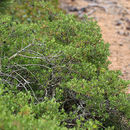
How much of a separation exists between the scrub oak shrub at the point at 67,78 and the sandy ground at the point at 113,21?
2201mm

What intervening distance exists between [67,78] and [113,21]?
19.8 ft

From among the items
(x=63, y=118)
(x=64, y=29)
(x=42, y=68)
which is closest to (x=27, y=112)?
(x=63, y=118)

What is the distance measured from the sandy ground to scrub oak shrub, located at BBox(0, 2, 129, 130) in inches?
86.7

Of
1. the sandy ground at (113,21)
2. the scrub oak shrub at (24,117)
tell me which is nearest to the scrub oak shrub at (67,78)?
the scrub oak shrub at (24,117)

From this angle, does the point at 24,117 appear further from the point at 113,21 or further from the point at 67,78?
the point at 113,21

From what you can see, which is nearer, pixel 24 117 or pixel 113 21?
pixel 24 117

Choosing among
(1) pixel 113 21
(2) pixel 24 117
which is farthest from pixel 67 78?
(1) pixel 113 21

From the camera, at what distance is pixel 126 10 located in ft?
32.3

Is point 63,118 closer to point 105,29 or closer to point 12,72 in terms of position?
point 12,72

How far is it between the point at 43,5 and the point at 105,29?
3931 millimetres

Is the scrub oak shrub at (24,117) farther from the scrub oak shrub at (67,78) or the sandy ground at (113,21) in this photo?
the sandy ground at (113,21)

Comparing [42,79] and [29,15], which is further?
[29,15]

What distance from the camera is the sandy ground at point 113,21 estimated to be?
7.13 m

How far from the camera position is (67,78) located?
13.0 feet
